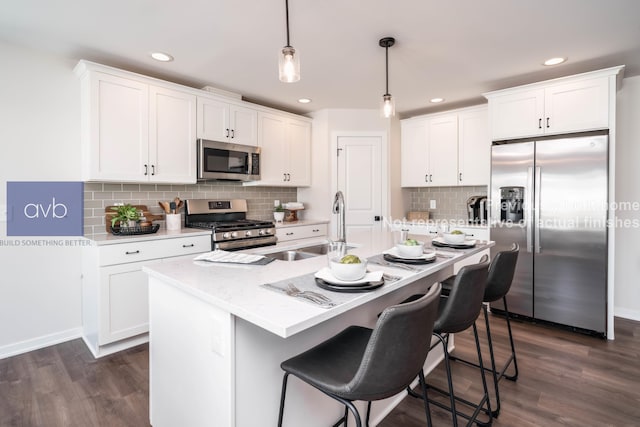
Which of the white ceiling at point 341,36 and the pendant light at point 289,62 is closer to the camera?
the pendant light at point 289,62

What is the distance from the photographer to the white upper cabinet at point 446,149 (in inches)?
162

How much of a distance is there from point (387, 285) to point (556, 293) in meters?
2.70

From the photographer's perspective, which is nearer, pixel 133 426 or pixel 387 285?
pixel 387 285

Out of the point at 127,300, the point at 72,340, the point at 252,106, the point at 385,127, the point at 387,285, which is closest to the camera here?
the point at 387,285

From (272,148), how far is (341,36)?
1852mm

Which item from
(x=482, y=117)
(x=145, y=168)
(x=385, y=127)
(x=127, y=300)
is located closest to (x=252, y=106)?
(x=145, y=168)

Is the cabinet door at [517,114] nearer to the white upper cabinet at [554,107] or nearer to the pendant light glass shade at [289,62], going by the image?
the white upper cabinet at [554,107]

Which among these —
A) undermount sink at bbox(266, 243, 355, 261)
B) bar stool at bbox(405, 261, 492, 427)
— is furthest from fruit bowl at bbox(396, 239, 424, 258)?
undermount sink at bbox(266, 243, 355, 261)

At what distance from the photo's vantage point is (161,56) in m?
2.82

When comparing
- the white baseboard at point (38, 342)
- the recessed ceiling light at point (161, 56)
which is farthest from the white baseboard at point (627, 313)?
the white baseboard at point (38, 342)

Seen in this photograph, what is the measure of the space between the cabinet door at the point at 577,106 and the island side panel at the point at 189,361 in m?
3.44

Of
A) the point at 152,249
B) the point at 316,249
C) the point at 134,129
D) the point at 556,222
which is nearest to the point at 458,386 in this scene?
the point at 316,249

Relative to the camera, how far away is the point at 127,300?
271cm

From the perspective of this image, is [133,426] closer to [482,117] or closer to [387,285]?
[387,285]
